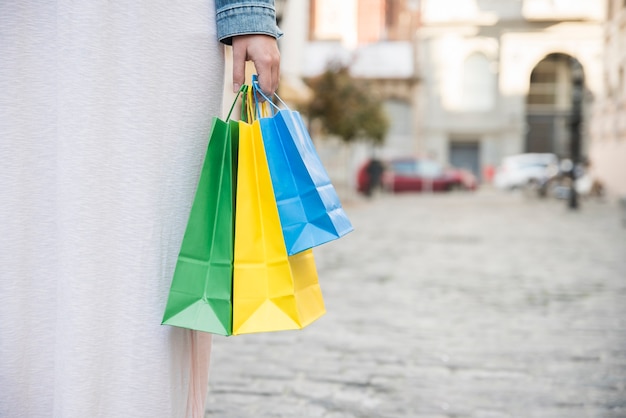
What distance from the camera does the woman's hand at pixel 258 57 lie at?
1.60 meters

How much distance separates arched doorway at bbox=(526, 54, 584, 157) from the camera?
38.6m

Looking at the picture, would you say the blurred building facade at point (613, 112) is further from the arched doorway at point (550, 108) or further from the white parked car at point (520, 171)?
the arched doorway at point (550, 108)

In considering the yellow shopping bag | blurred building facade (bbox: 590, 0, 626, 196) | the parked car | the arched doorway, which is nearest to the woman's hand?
the yellow shopping bag

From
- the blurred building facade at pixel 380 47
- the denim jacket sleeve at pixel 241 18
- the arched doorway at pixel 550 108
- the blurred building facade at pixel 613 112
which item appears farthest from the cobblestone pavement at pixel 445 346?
the arched doorway at pixel 550 108

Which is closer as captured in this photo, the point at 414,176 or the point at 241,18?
the point at 241,18

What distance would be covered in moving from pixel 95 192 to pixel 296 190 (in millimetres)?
388

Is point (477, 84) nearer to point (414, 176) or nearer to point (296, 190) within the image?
point (414, 176)

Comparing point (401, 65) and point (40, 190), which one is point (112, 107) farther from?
point (401, 65)

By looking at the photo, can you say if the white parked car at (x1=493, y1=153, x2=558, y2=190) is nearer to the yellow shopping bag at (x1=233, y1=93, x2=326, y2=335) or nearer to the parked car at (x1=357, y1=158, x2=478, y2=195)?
the parked car at (x1=357, y1=158, x2=478, y2=195)

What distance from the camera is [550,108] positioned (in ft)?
128

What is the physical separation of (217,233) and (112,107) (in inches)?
12.5

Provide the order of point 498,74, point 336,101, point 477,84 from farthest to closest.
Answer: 1. point 477,84
2. point 498,74
3. point 336,101

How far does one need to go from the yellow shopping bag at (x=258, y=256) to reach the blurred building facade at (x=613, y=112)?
1908cm

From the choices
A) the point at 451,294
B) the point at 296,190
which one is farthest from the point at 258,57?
the point at 451,294
